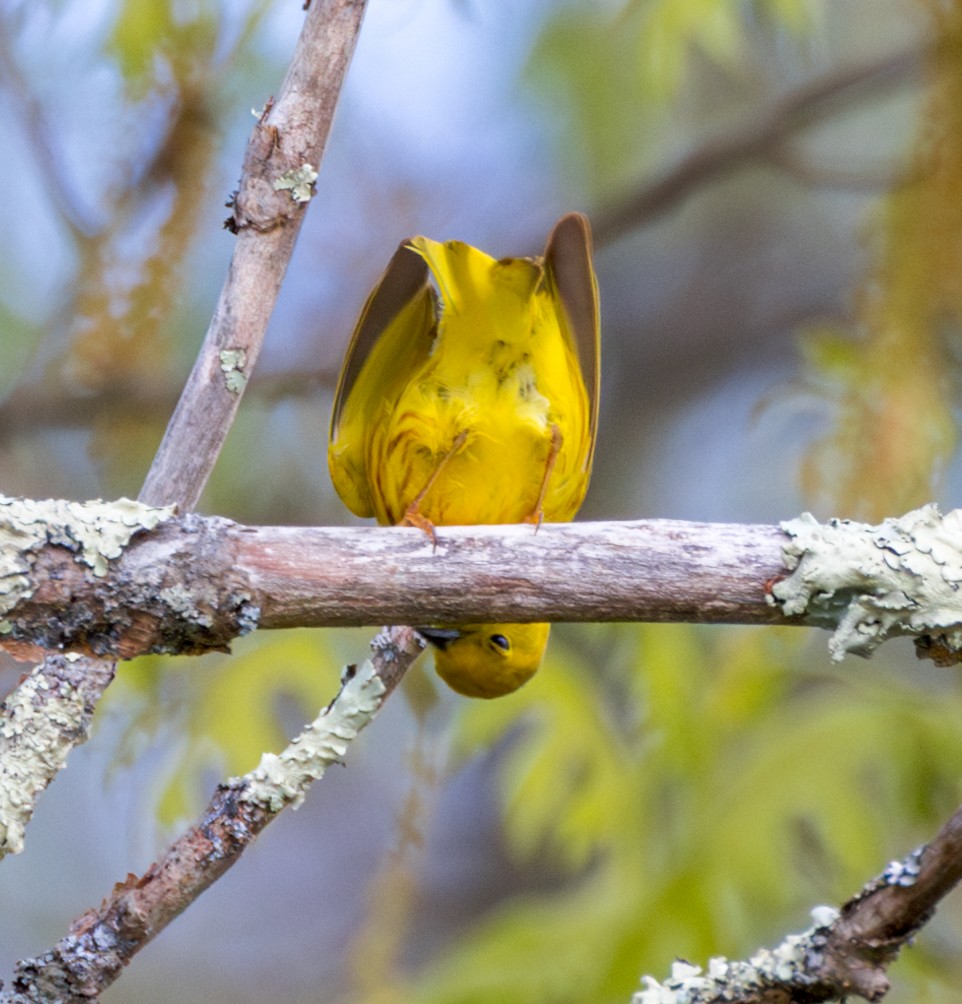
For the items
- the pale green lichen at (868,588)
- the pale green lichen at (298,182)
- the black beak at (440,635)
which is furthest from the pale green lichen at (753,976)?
the pale green lichen at (298,182)

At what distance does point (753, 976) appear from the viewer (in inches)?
75.9

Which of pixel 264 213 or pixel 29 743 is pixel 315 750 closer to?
pixel 29 743

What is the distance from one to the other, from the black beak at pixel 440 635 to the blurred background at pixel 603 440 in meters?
0.28

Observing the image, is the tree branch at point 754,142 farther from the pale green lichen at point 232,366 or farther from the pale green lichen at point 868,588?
the pale green lichen at point 868,588

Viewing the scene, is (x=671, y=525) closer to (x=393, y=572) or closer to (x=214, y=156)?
(x=393, y=572)

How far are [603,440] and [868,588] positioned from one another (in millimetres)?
3837

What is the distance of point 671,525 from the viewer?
1.90 metres

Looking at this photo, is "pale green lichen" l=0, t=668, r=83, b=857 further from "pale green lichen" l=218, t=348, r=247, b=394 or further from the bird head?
the bird head

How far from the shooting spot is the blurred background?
3.61 meters

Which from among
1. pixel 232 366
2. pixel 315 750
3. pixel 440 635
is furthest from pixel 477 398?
pixel 315 750

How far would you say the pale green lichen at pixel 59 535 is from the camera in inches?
66.1

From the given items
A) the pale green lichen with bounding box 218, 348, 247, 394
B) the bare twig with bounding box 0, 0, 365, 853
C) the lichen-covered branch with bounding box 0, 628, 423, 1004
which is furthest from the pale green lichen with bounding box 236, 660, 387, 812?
the pale green lichen with bounding box 218, 348, 247, 394

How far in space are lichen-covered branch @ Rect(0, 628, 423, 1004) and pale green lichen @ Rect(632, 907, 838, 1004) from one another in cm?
66

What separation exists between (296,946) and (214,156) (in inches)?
186
